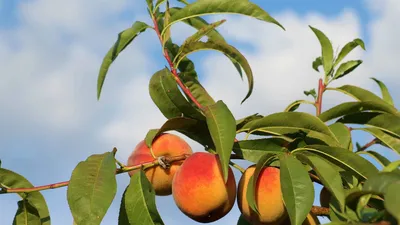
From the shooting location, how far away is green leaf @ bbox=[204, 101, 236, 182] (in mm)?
1429

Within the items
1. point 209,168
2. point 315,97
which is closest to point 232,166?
point 209,168

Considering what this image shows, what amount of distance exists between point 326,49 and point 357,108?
18.3 inches

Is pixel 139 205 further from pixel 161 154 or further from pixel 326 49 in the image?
pixel 326 49

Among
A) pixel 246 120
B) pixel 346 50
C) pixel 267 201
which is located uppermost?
pixel 346 50

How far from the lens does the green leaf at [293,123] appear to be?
1.58 meters

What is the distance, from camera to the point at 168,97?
169 centimetres

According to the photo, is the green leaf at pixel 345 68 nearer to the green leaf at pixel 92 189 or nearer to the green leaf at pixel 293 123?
the green leaf at pixel 293 123

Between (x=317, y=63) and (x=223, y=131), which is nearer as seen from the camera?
(x=223, y=131)

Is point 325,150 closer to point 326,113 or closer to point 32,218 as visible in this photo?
point 326,113

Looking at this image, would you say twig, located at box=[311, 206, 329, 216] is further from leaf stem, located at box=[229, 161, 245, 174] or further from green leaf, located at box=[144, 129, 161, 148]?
green leaf, located at box=[144, 129, 161, 148]

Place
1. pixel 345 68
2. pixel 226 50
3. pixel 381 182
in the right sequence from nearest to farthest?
pixel 381 182, pixel 226 50, pixel 345 68

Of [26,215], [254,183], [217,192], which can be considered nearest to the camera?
[254,183]

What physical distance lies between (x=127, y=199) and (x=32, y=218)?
1.39ft

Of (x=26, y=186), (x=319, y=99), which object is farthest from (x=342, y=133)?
(x=26, y=186)
